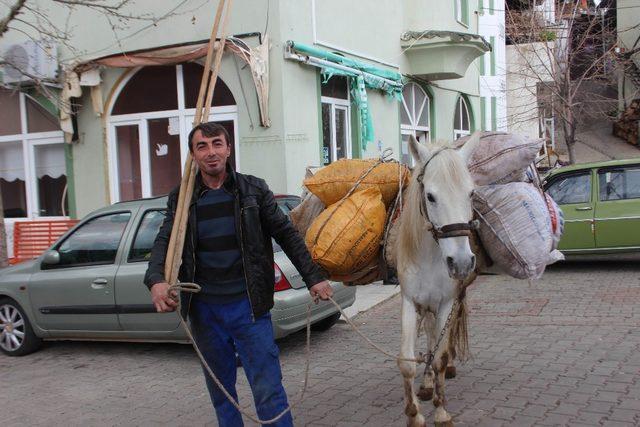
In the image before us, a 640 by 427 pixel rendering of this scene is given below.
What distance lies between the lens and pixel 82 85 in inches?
446

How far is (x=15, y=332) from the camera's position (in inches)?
293

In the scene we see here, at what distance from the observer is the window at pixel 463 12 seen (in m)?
18.2

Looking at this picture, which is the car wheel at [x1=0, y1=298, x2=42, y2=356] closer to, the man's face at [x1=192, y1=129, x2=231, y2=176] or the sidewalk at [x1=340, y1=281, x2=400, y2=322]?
the sidewalk at [x1=340, y1=281, x2=400, y2=322]

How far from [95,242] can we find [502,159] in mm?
4685

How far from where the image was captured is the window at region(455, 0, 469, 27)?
59.7ft

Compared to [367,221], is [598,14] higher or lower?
higher

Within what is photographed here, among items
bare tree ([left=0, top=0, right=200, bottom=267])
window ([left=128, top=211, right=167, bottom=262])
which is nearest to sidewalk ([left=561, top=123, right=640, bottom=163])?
bare tree ([left=0, top=0, right=200, bottom=267])

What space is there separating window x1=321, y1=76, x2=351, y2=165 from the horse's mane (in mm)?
7241

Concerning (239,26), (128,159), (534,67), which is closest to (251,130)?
(239,26)

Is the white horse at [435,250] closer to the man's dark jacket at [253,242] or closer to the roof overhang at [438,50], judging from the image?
the man's dark jacket at [253,242]

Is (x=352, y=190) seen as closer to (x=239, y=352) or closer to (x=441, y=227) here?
(x=441, y=227)

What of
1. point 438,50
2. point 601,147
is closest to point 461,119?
point 438,50

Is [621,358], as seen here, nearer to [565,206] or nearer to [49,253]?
[565,206]

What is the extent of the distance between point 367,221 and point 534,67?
15192 millimetres
